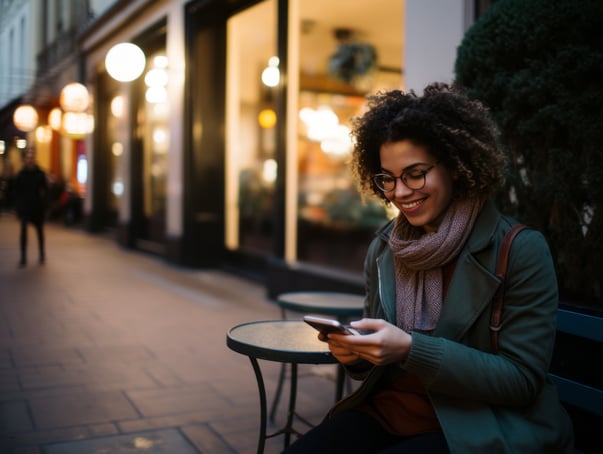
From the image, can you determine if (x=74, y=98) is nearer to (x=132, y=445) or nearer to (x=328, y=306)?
(x=132, y=445)

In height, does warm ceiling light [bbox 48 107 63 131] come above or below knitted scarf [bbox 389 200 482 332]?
above

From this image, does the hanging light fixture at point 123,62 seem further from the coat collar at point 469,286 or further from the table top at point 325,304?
the coat collar at point 469,286

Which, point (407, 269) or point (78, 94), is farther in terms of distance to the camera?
point (78, 94)

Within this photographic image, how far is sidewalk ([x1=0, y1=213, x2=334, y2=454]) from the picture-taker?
3.60 metres

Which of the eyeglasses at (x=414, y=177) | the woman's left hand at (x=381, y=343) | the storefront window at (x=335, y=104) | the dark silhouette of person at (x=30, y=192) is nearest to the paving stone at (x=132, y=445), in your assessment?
→ the woman's left hand at (x=381, y=343)

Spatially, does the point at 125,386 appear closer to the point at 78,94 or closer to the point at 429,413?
the point at 429,413

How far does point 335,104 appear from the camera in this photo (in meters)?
9.52

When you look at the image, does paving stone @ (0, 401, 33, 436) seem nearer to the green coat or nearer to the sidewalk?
the sidewalk

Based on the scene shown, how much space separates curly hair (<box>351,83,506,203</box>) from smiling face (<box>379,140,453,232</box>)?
0.8 inches

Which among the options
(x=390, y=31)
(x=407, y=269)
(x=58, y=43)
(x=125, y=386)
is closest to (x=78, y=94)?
(x=58, y=43)

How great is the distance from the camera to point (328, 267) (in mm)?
7676

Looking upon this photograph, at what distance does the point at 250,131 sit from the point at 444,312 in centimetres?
908

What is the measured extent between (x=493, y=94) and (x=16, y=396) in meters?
3.41

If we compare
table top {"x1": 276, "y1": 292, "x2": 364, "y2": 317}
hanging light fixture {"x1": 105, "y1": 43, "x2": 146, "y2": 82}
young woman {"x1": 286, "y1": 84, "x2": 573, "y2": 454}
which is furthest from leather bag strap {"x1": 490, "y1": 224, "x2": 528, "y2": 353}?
hanging light fixture {"x1": 105, "y1": 43, "x2": 146, "y2": 82}
